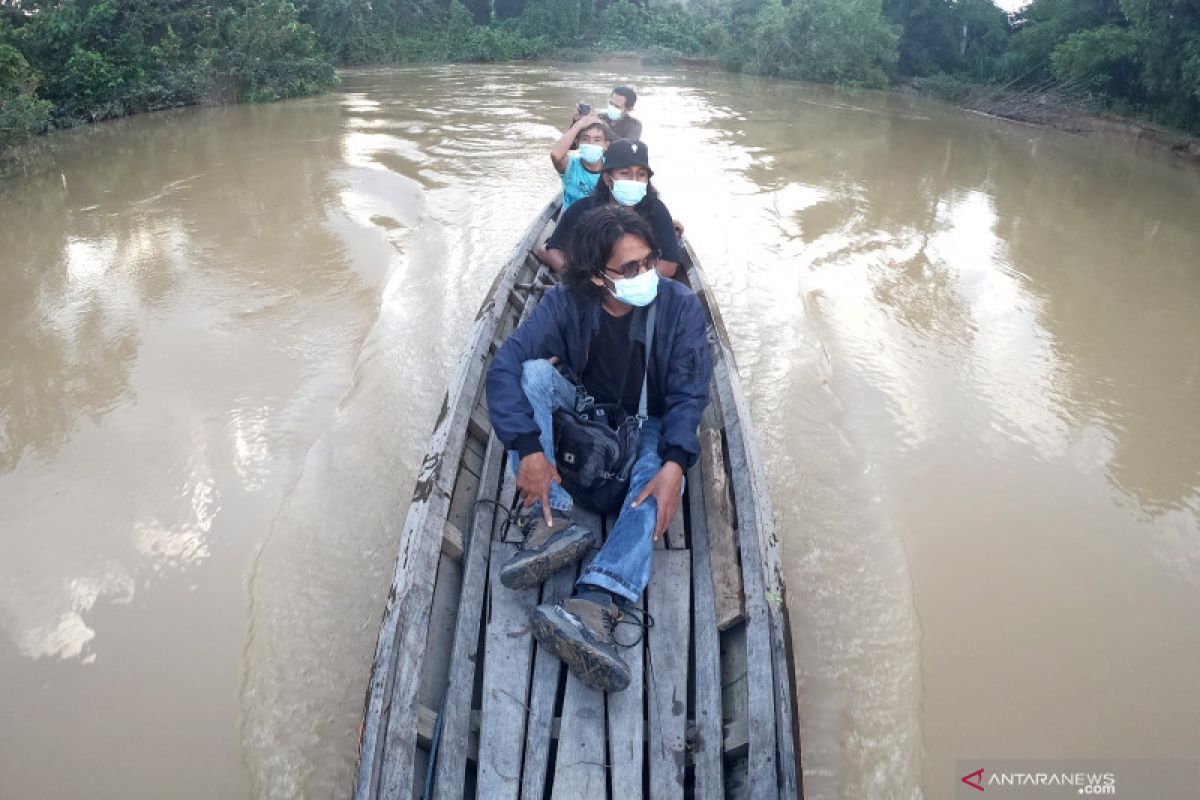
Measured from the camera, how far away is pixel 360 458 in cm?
426

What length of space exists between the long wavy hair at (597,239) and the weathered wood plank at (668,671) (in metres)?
1.12

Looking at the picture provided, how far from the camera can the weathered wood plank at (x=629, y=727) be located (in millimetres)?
2111

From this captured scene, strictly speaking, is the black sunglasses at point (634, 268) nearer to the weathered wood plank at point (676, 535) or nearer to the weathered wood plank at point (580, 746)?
the weathered wood plank at point (676, 535)

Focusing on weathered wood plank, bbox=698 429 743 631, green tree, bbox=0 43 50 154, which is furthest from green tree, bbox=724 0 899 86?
weathered wood plank, bbox=698 429 743 631

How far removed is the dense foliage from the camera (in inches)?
550

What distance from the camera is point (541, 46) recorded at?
102ft

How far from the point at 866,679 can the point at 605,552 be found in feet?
4.26

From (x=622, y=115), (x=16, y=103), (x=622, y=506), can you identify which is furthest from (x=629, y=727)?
(x=16, y=103)

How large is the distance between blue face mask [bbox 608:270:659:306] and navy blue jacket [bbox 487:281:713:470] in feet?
0.29

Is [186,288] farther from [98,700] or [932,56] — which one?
[932,56]

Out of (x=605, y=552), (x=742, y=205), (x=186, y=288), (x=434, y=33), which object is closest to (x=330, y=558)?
(x=605, y=552)

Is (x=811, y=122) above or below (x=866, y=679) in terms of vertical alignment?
above

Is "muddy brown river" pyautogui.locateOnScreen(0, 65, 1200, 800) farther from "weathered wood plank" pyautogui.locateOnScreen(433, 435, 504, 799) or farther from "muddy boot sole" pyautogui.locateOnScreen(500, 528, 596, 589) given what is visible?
"muddy boot sole" pyautogui.locateOnScreen(500, 528, 596, 589)

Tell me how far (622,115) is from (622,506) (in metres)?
4.34
